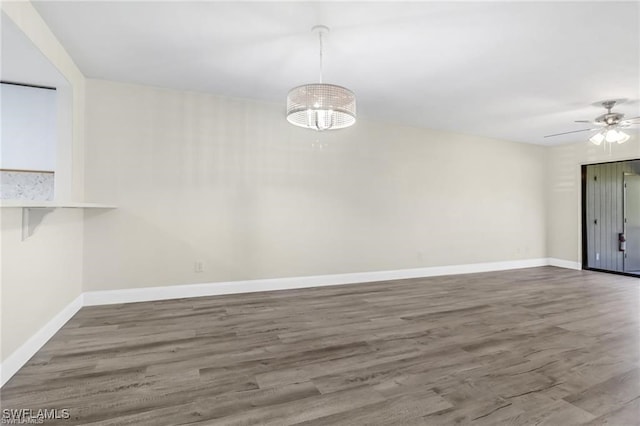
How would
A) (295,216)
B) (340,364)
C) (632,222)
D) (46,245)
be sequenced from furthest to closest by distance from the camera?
(632,222) → (295,216) → (46,245) → (340,364)

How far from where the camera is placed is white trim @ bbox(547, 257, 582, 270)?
6.17 metres

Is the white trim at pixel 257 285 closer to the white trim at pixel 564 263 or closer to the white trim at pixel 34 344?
the white trim at pixel 34 344

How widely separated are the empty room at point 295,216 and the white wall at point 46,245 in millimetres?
22

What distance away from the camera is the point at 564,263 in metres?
6.39

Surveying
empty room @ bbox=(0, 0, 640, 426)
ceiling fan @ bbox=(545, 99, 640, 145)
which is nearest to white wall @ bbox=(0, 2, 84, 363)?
empty room @ bbox=(0, 0, 640, 426)

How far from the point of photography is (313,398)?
1.80 m

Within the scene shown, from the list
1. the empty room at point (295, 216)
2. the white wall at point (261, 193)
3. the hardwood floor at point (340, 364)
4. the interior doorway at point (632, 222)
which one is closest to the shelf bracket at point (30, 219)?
the empty room at point (295, 216)

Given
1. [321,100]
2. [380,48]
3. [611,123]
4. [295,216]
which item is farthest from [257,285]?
[611,123]

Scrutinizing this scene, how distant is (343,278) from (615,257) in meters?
5.96

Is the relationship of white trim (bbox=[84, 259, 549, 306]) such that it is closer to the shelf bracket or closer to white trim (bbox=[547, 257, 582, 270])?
the shelf bracket

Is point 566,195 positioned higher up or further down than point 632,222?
higher up

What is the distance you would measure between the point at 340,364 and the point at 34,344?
2.30 metres

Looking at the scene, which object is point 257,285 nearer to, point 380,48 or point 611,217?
point 380,48

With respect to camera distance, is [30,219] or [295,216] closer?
[30,219]
